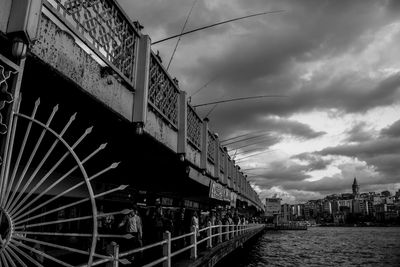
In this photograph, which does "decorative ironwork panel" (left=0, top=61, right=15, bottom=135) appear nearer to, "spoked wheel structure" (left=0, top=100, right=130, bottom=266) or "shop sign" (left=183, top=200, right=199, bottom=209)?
"spoked wheel structure" (left=0, top=100, right=130, bottom=266)

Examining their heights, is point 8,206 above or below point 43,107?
below

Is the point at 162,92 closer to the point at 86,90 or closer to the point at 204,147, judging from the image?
the point at 86,90

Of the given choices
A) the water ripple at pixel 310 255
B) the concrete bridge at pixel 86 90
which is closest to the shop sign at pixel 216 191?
the water ripple at pixel 310 255

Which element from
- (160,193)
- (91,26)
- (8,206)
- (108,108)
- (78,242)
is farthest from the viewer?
(160,193)

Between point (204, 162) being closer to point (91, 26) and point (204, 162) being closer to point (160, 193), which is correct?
point (160, 193)

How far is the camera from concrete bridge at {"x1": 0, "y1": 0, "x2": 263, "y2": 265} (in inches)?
115

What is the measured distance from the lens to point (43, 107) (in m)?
4.71

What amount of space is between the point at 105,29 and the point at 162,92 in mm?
2808

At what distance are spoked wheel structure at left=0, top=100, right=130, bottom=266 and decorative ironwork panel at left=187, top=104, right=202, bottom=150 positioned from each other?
3.18 m

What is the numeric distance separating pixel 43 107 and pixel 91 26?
1.29 m

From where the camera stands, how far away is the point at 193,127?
11195 mm

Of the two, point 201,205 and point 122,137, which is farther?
point 201,205

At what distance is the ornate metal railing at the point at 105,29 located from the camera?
446cm

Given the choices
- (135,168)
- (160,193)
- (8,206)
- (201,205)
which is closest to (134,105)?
(8,206)
